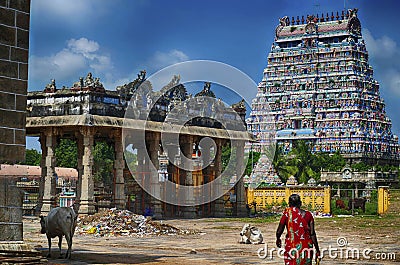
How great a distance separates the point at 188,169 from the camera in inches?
1335

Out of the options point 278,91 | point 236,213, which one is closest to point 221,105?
point 236,213

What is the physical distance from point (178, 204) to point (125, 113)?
21.8ft

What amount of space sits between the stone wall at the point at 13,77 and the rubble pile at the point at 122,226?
39.6ft

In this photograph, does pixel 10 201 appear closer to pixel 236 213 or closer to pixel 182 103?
pixel 182 103

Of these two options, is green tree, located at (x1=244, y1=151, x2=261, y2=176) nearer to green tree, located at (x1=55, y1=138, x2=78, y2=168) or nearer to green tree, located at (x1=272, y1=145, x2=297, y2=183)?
green tree, located at (x1=272, y1=145, x2=297, y2=183)

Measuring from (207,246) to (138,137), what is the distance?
13826 mm

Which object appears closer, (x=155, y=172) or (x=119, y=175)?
(x=119, y=175)

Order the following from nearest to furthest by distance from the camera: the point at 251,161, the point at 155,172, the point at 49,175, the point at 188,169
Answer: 1. the point at 49,175
2. the point at 155,172
3. the point at 188,169
4. the point at 251,161

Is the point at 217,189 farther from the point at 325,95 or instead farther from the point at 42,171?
the point at 325,95

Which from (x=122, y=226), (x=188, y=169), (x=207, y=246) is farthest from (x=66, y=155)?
(x=207, y=246)

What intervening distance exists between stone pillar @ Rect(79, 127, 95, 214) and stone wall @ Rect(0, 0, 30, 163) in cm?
1660

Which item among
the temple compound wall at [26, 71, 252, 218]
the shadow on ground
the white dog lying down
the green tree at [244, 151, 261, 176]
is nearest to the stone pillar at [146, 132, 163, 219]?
the temple compound wall at [26, 71, 252, 218]

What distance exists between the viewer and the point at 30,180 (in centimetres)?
5809

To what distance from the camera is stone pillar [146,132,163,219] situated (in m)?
32.0
